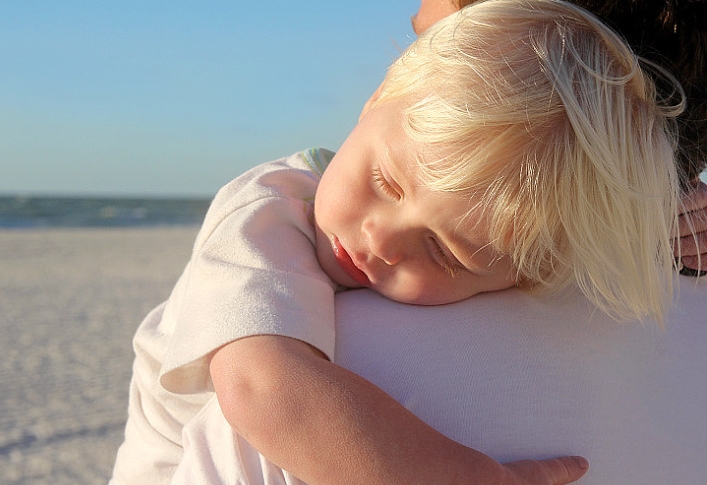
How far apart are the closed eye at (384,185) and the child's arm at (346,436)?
49 cm

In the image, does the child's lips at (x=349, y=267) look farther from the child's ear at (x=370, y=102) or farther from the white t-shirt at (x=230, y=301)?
the child's ear at (x=370, y=102)

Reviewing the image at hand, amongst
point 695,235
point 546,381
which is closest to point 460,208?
point 546,381

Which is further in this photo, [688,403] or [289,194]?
[289,194]

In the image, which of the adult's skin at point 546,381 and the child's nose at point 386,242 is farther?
the child's nose at point 386,242

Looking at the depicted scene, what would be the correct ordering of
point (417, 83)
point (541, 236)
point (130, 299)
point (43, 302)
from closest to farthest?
point (541, 236), point (417, 83), point (43, 302), point (130, 299)

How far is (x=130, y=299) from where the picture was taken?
11.5m

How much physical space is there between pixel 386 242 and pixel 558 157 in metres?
0.37

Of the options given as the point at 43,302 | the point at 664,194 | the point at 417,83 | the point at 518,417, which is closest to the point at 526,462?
the point at 518,417

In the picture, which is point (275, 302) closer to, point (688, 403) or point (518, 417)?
point (518, 417)

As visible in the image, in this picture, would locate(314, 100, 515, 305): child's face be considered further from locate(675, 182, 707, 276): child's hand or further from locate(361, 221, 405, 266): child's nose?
locate(675, 182, 707, 276): child's hand

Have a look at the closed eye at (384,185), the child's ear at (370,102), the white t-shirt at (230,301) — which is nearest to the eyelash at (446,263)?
the closed eye at (384,185)

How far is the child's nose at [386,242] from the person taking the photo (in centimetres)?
159

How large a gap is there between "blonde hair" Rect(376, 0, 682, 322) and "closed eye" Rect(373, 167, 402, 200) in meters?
0.09

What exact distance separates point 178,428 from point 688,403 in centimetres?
104
